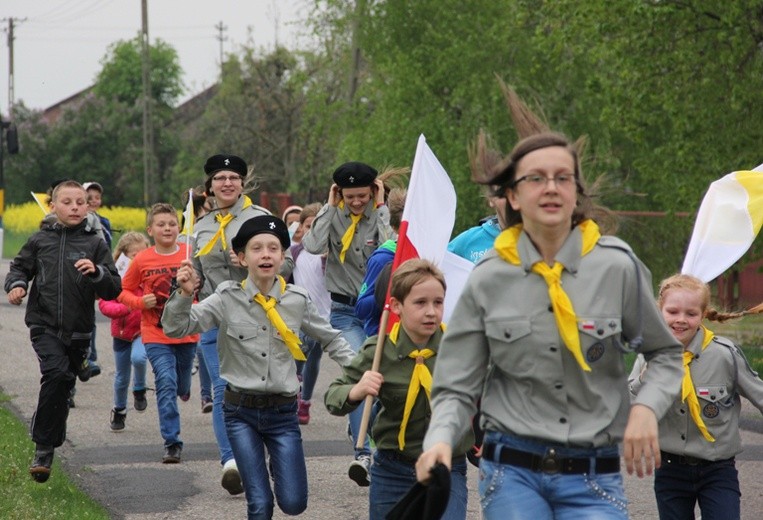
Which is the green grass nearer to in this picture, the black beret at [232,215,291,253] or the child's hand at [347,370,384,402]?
the black beret at [232,215,291,253]

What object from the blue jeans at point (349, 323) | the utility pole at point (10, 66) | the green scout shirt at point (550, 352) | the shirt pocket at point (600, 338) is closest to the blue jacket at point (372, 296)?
the blue jeans at point (349, 323)

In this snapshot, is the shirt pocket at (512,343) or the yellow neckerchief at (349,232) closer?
the shirt pocket at (512,343)

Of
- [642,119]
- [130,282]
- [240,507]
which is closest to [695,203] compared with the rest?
[642,119]

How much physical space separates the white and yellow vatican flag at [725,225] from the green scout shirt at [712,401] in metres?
0.37

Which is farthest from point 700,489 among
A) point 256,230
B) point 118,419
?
→ point 118,419

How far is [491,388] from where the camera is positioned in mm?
4371

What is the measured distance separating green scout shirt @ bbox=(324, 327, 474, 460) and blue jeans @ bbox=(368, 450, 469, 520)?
1.8 inches

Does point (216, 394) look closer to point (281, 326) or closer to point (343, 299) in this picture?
point (343, 299)

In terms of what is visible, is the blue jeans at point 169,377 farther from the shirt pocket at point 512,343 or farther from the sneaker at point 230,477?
the shirt pocket at point 512,343

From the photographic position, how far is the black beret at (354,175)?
9812 mm

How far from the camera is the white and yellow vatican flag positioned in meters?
6.45

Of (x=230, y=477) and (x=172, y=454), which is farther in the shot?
(x=172, y=454)

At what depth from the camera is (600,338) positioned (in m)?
4.21

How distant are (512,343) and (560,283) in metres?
0.22
